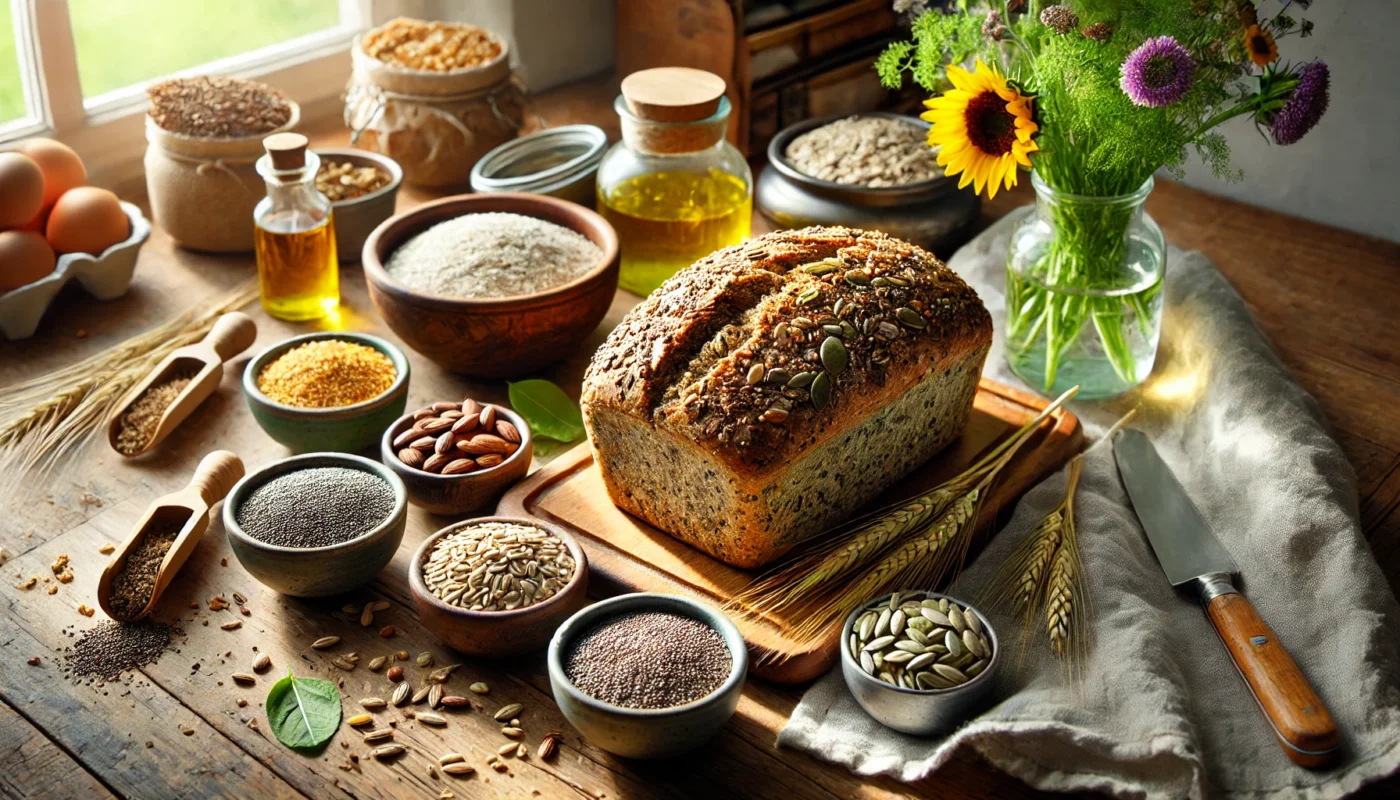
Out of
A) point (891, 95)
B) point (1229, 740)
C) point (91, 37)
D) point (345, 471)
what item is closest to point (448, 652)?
point (345, 471)

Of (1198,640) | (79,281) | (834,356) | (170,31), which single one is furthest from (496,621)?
(170,31)

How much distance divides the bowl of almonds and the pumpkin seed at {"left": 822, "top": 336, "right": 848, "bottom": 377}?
1.39 feet

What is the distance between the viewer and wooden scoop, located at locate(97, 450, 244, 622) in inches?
57.2

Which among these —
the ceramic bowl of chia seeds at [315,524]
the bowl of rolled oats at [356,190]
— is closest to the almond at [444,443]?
the ceramic bowl of chia seeds at [315,524]

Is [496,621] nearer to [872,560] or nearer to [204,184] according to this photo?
[872,560]

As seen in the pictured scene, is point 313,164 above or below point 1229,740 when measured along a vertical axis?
above

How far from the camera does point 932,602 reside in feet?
4.50

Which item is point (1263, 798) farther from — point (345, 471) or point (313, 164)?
point (313, 164)

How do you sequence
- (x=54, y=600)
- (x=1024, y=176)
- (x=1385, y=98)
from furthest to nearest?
(x=1024, y=176) → (x=1385, y=98) → (x=54, y=600)

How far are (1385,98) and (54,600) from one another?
221cm

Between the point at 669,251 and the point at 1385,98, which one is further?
the point at 1385,98

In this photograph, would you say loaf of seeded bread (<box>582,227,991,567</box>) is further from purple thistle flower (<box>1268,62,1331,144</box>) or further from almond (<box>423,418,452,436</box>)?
purple thistle flower (<box>1268,62,1331,144</box>)

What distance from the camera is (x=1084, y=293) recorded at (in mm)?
1782

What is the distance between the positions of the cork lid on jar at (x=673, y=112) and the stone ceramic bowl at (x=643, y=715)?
93 centimetres
